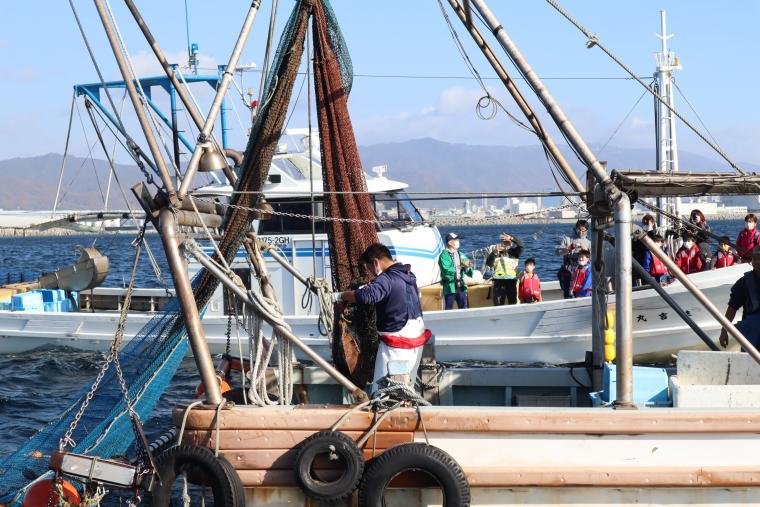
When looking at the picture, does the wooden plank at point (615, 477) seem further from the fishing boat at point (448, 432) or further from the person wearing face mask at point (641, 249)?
the person wearing face mask at point (641, 249)

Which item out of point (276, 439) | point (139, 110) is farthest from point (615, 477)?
point (139, 110)

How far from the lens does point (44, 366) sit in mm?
17234

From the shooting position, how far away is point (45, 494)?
7625 millimetres

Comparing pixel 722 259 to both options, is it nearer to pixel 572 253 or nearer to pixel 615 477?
pixel 572 253

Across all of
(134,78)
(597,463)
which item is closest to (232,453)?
(597,463)

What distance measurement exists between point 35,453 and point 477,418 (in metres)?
4.52

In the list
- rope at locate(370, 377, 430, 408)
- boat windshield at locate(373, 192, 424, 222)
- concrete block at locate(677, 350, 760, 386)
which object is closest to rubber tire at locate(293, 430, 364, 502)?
rope at locate(370, 377, 430, 408)

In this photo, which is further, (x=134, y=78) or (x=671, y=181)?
(x=134, y=78)

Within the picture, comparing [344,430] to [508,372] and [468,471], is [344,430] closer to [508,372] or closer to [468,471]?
[468,471]

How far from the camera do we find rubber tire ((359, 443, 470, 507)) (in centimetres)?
622

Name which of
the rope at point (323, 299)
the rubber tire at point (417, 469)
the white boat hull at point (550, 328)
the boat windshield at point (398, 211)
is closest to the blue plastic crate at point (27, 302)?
the white boat hull at point (550, 328)

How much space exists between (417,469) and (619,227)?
7.13ft

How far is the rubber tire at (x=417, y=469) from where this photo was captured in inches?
245

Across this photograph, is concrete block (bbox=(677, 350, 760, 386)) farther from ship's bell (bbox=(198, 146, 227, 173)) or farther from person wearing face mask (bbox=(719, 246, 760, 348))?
ship's bell (bbox=(198, 146, 227, 173))
